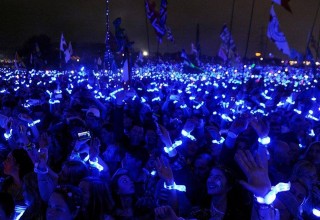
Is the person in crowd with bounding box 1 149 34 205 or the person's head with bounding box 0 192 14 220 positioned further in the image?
the person in crowd with bounding box 1 149 34 205

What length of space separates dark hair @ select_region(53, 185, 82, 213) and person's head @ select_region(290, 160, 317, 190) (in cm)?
227

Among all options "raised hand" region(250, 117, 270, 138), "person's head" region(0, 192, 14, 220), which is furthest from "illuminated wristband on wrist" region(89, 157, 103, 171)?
"raised hand" region(250, 117, 270, 138)

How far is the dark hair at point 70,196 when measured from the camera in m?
3.41

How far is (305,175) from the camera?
3.95m

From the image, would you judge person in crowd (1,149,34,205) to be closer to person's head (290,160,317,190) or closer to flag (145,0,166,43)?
person's head (290,160,317,190)

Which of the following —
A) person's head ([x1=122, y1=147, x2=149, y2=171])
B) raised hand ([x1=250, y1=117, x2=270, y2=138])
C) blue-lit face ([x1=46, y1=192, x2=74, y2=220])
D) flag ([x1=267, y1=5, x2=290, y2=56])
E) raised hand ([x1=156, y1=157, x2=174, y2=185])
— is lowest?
person's head ([x1=122, y1=147, x2=149, y2=171])

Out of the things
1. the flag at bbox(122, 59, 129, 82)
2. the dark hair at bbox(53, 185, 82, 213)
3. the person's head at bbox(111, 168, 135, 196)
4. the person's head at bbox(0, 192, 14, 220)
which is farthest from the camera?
the flag at bbox(122, 59, 129, 82)

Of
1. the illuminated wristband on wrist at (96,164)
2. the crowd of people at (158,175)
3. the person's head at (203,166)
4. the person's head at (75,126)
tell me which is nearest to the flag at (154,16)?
the crowd of people at (158,175)

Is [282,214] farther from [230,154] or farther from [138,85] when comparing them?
[138,85]

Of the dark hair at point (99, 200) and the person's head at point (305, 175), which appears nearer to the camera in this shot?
the person's head at point (305, 175)

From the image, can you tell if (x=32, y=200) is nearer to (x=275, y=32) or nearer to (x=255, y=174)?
(x=255, y=174)

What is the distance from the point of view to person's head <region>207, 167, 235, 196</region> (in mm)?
3613

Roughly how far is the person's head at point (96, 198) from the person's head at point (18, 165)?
0.95m

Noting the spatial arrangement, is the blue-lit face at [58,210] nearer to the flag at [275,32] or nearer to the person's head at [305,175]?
the person's head at [305,175]
